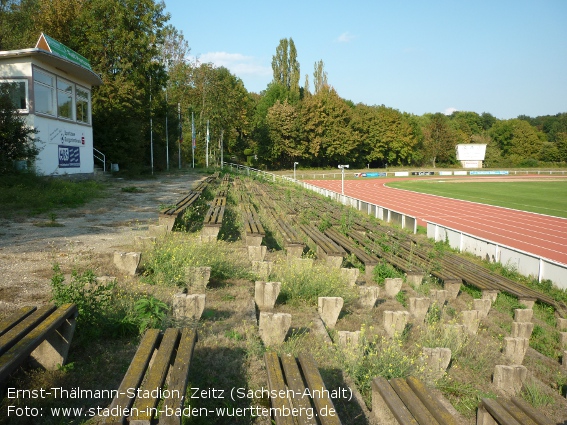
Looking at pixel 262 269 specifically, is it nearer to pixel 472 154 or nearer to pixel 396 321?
pixel 396 321

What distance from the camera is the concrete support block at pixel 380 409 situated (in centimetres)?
371

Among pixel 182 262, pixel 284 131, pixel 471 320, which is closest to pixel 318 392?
pixel 182 262

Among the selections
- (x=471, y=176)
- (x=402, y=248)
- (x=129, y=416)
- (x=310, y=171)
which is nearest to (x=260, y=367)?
(x=129, y=416)

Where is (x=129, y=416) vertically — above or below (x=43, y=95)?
below

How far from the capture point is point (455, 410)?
14.5ft

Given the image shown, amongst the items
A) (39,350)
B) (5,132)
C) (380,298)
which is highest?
(5,132)

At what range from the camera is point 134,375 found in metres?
3.28

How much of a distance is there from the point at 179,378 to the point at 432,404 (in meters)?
1.76

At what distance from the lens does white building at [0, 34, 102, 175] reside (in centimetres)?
1759

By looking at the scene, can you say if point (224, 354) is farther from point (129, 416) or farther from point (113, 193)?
point (113, 193)

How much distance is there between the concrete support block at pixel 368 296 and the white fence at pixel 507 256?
6.75 metres

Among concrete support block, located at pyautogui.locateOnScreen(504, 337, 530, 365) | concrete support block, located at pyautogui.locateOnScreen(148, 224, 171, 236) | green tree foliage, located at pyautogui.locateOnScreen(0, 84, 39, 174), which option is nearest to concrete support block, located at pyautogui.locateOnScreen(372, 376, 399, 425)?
concrete support block, located at pyautogui.locateOnScreen(504, 337, 530, 365)

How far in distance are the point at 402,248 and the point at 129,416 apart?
35.3 ft

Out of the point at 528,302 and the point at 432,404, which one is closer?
the point at 432,404
